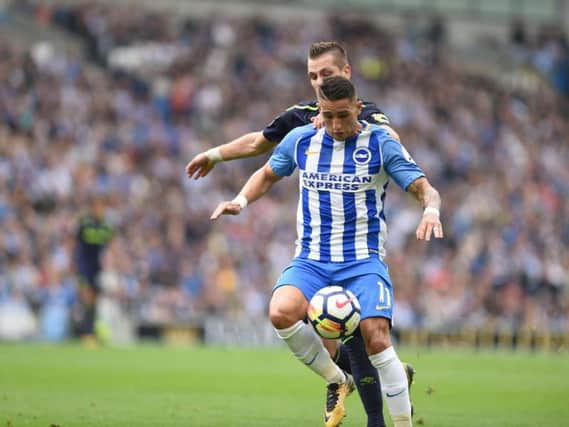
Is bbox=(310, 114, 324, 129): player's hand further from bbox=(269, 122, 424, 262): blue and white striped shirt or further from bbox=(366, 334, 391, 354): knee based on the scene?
bbox=(366, 334, 391, 354): knee

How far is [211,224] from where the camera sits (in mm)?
25578

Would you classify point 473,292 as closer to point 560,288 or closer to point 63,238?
point 560,288

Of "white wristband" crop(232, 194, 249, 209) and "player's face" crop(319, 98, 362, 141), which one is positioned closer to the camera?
"player's face" crop(319, 98, 362, 141)

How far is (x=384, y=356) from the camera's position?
7.83 metres

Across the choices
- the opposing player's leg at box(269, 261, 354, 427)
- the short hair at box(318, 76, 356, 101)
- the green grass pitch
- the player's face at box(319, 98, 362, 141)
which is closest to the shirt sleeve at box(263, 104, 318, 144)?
the player's face at box(319, 98, 362, 141)

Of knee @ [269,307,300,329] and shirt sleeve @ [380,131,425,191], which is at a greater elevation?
shirt sleeve @ [380,131,425,191]

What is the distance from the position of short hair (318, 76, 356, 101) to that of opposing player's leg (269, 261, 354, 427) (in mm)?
1177

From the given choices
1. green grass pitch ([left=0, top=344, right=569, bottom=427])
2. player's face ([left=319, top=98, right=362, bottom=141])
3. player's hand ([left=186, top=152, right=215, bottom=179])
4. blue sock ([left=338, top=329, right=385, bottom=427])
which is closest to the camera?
player's face ([left=319, top=98, right=362, bottom=141])

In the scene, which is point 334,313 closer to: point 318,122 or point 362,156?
point 362,156

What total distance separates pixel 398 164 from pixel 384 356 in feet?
4.06

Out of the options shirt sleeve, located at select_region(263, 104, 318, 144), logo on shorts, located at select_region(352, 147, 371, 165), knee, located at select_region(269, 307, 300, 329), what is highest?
shirt sleeve, located at select_region(263, 104, 318, 144)

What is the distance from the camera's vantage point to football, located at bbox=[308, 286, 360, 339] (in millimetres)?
7789

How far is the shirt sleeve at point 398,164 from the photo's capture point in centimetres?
804

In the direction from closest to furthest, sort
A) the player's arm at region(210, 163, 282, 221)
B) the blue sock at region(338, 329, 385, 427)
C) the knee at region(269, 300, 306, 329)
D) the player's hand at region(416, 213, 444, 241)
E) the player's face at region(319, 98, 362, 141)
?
the player's hand at region(416, 213, 444, 241), the player's face at region(319, 98, 362, 141), the knee at region(269, 300, 306, 329), the blue sock at region(338, 329, 385, 427), the player's arm at region(210, 163, 282, 221)
